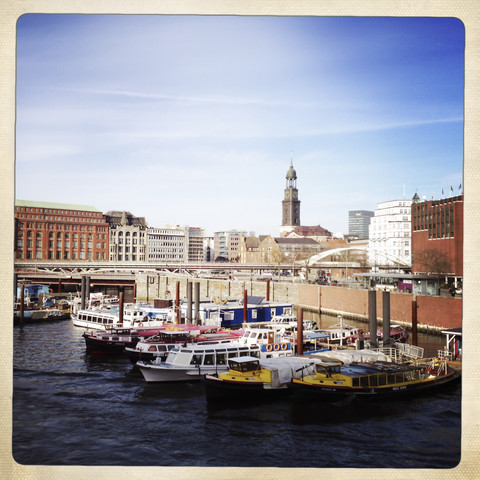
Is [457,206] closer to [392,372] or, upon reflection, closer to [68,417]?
[392,372]

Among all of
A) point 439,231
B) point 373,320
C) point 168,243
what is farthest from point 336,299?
point 168,243

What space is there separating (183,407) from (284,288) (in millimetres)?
26711

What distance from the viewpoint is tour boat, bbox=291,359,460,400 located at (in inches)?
416

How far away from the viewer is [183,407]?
10891 mm

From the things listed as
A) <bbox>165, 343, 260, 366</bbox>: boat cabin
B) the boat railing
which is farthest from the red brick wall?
<bbox>165, 343, 260, 366</bbox>: boat cabin

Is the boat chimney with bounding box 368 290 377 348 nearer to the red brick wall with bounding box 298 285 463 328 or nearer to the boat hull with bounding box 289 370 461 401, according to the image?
the boat hull with bounding box 289 370 461 401

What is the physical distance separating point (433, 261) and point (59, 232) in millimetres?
24842

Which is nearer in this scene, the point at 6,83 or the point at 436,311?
the point at 6,83

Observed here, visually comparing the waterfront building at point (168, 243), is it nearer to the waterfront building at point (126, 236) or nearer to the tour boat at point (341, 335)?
the waterfront building at point (126, 236)

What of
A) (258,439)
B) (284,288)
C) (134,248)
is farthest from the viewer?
(134,248)

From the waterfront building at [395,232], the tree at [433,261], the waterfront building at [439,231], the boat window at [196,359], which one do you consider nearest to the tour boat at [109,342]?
the boat window at [196,359]

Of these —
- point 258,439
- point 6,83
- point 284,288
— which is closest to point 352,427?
point 258,439

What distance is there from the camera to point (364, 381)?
1069 cm

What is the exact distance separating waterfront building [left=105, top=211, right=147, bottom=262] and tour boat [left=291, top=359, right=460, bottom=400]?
38.8 m
